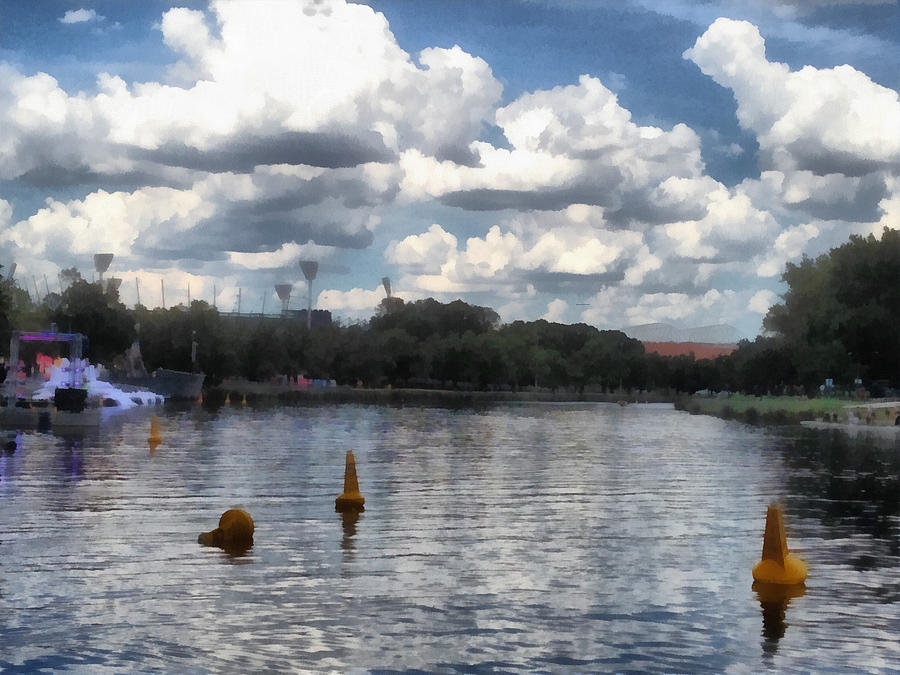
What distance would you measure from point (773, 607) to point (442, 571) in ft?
14.6

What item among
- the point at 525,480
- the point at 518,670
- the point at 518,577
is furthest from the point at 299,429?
the point at 518,670

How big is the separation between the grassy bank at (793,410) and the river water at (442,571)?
4819cm

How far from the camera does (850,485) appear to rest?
33.3m

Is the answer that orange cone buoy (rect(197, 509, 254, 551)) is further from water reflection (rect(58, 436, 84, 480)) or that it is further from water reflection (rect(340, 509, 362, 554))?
water reflection (rect(58, 436, 84, 480))

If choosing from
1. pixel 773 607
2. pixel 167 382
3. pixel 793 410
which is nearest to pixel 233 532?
pixel 773 607

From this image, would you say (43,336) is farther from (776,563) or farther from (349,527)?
(776,563)

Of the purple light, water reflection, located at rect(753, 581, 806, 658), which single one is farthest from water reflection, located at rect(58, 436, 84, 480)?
water reflection, located at rect(753, 581, 806, 658)

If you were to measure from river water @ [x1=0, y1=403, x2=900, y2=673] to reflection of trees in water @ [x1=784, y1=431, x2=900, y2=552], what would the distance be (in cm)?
15

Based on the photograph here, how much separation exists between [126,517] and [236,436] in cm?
3469

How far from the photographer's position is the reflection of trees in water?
24188 mm

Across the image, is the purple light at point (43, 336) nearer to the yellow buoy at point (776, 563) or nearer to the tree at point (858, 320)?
the yellow buoy at point (776, 563)

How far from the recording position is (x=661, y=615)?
1448cm

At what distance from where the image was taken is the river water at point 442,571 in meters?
12.5

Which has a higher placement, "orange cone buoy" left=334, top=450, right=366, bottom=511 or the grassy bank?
the grassy bank
